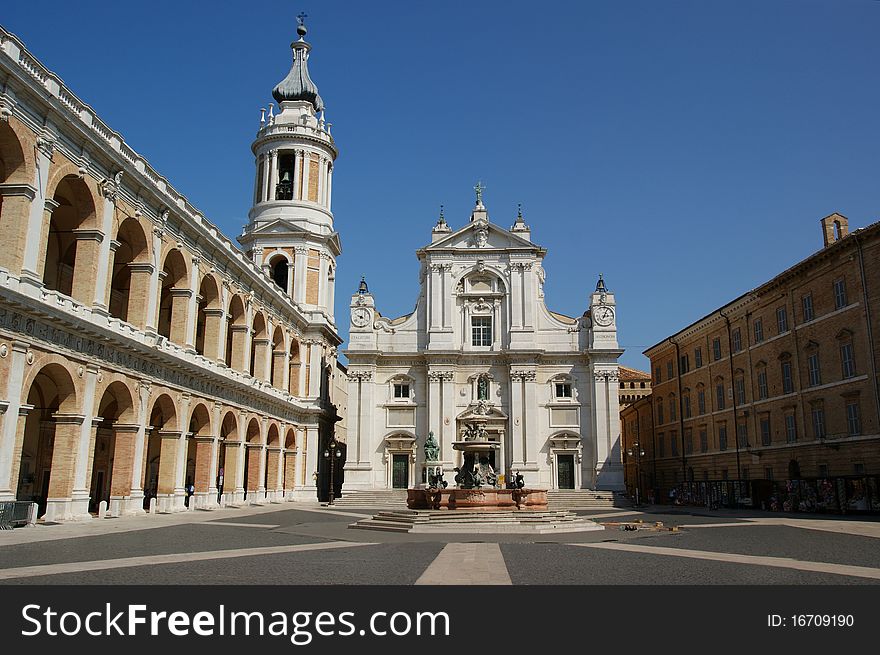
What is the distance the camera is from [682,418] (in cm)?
5716

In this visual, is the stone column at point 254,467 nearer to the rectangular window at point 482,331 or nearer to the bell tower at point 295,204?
the bell tower at point 295,204

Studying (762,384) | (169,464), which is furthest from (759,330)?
(169,464)

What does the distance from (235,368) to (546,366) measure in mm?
24697

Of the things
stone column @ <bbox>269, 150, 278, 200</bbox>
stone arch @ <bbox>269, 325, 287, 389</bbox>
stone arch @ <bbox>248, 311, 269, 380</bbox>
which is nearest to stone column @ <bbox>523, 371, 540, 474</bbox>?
stone arch @ <bbox>269, 325, 287, 389</bbox>

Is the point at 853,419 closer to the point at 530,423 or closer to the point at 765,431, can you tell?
the point at 765,431

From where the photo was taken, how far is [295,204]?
59.2 meters

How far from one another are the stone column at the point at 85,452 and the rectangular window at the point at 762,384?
36205 mm

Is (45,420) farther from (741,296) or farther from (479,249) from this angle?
(741,296)

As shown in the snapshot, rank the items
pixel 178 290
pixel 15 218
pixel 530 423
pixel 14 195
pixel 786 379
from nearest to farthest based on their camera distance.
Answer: pixel 15 218, pixel 14 195, pixel 178 290, pixel 786 379, pixel 530 423

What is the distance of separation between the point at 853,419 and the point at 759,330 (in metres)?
11.1

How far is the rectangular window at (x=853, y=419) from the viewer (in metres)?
34.6

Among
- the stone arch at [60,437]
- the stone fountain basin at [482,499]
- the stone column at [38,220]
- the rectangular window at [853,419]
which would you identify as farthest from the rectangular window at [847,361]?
the stone column at [38,220]

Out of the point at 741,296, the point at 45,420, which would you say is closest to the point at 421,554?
the point at 45,420

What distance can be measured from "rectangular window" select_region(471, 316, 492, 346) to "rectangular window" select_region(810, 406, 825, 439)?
84.3 ft
